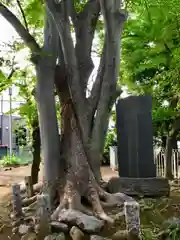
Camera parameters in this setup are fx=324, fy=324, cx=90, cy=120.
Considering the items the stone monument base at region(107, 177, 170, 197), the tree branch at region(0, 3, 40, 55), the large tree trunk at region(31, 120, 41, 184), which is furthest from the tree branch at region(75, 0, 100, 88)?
the large tree trunk at region(31, 120, 41, 184)

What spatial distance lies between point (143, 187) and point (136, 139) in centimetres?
Result: 123

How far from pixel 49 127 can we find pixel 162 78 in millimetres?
4338

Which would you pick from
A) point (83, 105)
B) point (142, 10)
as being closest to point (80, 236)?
point (83, 105)

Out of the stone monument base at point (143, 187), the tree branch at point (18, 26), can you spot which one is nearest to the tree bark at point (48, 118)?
the tree branch at point (18, 26)

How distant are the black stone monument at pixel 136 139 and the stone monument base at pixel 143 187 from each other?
42 cm

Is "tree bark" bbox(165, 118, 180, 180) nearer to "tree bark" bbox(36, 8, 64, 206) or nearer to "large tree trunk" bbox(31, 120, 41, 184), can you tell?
"large tree trunk" bbox(31, 120, 41, 184)

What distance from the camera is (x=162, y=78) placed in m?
9.68

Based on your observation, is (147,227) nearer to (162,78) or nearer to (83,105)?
(83,105)

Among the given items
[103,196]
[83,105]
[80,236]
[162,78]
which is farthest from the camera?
[162,78]

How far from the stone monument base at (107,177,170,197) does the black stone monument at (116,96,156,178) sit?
1.38 ft

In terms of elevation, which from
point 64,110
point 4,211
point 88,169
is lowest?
point 4,211

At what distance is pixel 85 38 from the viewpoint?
25.4ft

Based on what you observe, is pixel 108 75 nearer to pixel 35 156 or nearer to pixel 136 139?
pixel 136 139

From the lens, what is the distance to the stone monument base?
741cm
